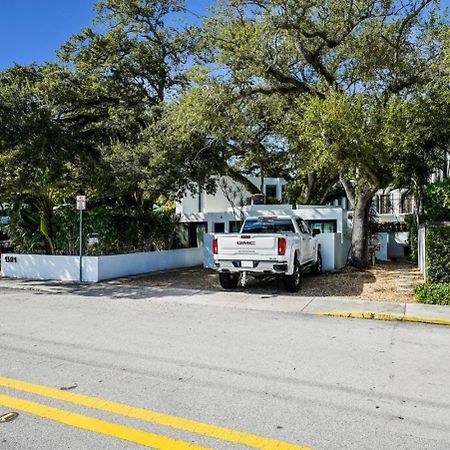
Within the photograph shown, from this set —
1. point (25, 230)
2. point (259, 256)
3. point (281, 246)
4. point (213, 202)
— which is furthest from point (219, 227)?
point (281, 246)

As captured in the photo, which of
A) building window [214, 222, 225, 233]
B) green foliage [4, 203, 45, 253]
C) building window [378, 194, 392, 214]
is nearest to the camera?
green foliage [4, 203, 45, 253]

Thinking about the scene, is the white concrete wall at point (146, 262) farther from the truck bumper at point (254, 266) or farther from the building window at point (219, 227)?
the truck bumper at point (254, 266)

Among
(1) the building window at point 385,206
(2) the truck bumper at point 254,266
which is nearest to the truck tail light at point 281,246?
(2) the truck bumper at point 254,266

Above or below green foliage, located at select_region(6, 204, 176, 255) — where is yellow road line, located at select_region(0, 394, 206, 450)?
below

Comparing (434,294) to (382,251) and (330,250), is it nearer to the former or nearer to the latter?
(330,250)

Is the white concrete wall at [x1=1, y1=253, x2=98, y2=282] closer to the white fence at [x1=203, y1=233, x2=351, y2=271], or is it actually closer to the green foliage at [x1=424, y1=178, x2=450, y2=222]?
the white fence at [x1=203, y1=233, x2=351, y2=271]

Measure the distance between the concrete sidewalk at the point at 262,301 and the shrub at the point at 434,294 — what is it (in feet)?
0.88

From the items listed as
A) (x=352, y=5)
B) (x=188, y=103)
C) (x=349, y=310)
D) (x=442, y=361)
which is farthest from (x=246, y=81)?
(x=442, y=361)

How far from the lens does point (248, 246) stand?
466 inches

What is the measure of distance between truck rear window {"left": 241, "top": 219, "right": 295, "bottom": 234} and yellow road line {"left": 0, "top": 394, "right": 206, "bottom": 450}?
33.6ft

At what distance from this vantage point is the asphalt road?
391 centimetres

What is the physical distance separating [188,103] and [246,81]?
1901 millimetres

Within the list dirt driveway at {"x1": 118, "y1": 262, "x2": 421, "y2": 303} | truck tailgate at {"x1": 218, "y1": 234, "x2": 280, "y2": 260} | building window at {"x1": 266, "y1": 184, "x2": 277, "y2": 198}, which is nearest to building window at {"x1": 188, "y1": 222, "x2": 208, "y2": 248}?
dirt driveway at {"x1": 118, "y1": 262, "x2": 421, "y2": 303}

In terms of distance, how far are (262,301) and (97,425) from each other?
23.7 feet
